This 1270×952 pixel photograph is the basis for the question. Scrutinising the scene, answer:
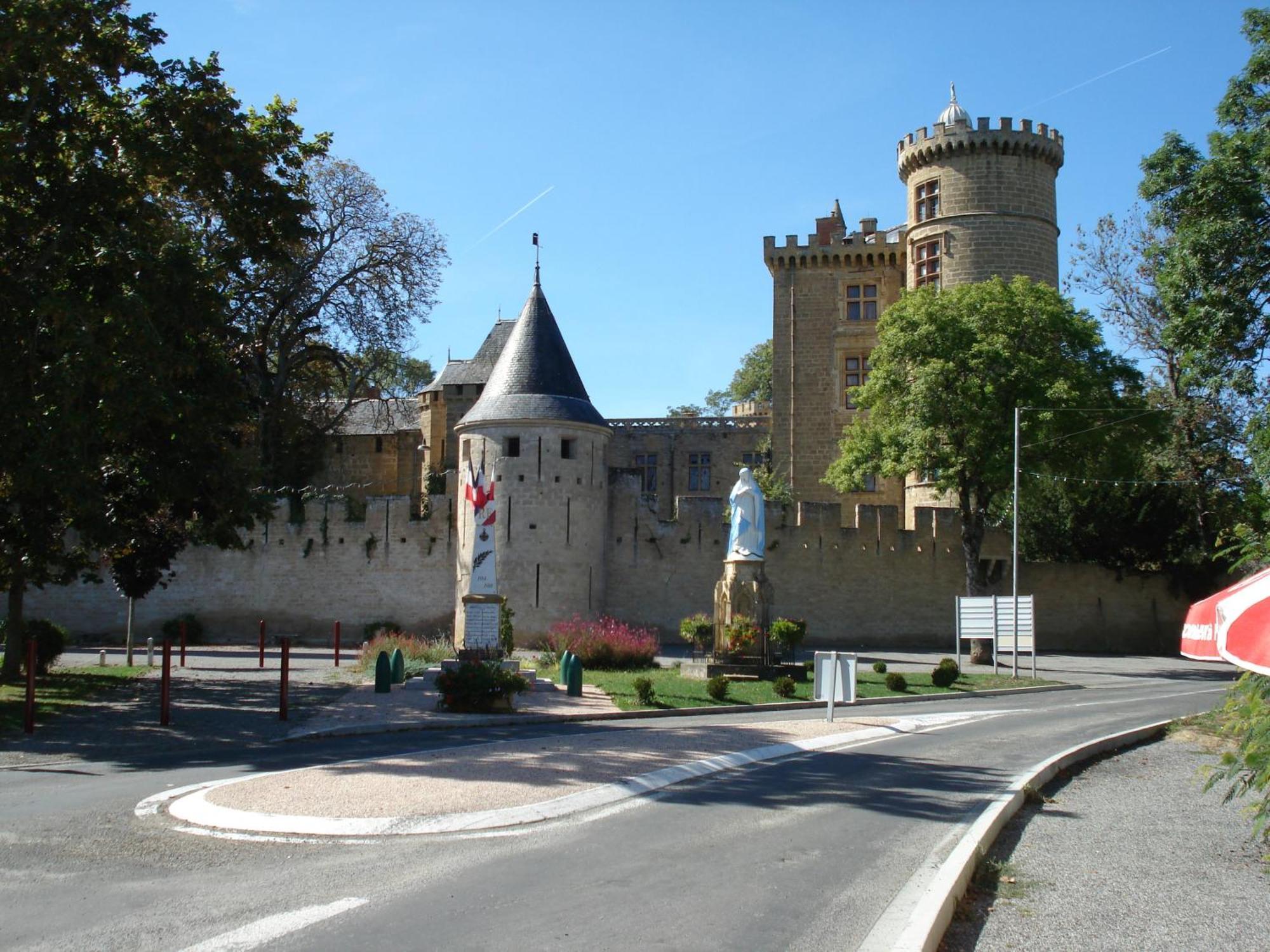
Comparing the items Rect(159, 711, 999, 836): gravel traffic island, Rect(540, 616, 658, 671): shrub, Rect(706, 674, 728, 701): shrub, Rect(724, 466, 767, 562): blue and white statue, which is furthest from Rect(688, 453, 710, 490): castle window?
Rect(159, 711, 999, 836): gravel traffic island

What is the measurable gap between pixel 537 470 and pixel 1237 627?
26161 mm

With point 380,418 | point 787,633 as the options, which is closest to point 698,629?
point 787,633

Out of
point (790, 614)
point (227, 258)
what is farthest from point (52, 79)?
point (790, 614)

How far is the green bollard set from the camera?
2003 centimetres

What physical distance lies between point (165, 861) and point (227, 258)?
12.2 meters

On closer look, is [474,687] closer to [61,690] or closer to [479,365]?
[61,690]

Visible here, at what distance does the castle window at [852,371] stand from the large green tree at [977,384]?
1239 centimetres

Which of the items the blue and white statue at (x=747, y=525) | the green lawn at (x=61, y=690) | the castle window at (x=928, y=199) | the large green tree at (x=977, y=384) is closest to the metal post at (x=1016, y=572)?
the large green tree at (x=977, y=384)

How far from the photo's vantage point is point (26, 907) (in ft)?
21.1

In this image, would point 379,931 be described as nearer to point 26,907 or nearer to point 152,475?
point 26,907

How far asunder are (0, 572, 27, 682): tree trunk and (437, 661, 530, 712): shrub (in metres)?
8.09

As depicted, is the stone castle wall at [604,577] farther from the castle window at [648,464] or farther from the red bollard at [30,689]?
the red bollard at [30,689]

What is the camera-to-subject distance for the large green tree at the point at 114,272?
15125 mm

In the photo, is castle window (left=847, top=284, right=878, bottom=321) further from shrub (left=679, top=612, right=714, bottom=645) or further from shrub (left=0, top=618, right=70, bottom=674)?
shrub (left=0, top=618, right=70, bottom=674)
